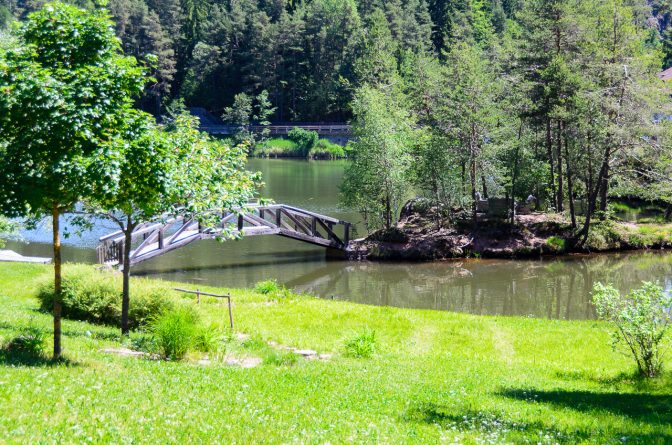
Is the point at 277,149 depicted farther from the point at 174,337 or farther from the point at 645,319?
the point at 645,319

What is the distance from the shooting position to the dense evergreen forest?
95.4 m

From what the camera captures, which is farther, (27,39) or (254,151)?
(254,151)

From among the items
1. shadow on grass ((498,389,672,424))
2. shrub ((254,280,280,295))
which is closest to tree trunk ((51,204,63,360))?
shadow on grass ((498,389,672,424))

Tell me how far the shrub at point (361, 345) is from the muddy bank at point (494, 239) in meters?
19.1

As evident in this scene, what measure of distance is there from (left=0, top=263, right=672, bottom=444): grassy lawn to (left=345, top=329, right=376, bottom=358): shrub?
0.23m

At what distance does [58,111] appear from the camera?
894 cm

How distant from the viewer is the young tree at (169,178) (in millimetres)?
10000

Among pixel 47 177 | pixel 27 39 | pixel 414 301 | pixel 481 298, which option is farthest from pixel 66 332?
pixel 481 298

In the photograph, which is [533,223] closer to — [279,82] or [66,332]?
[66,332]

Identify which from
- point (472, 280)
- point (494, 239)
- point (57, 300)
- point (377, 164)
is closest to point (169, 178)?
point (57, 300)

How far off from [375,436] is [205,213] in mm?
7408

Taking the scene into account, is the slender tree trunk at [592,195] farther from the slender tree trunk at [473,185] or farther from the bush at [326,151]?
the bush at [326,151]

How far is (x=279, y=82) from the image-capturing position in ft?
329

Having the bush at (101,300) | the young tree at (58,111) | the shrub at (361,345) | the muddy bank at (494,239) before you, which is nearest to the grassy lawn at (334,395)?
the shrub at (361,345)
